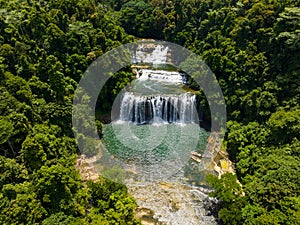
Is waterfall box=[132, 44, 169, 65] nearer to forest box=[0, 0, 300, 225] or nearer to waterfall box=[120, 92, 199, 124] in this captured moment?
forest box=[0, 0, 300, 225]

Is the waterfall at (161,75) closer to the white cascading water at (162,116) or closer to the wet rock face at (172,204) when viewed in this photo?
the white cascading water at (162,116)

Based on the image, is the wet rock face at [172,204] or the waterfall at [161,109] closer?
the wet rock face at [172,204]

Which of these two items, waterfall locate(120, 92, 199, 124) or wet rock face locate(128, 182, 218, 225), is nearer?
wet rock face locate(128, 182, 218, 225)

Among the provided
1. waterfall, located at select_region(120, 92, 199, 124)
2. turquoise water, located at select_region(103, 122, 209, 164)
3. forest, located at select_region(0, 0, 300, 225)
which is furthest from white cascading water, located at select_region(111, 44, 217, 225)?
forest, located at select_region(0, 0, 300, 225)

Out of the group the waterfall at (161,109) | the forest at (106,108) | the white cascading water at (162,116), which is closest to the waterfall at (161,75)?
the white cascading water at (162,116)

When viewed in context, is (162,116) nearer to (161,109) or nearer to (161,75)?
(161,109)

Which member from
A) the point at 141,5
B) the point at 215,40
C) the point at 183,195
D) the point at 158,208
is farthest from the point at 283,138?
the point at 141,5

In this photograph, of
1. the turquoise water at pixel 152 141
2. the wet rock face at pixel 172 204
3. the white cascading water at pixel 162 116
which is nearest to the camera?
the wet rock face at pixel 172 204
